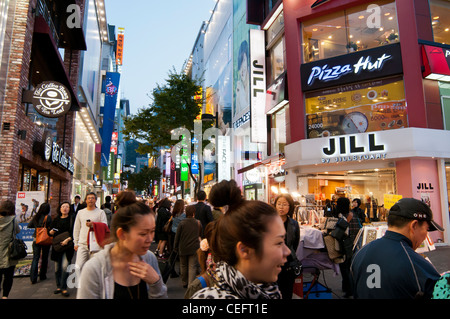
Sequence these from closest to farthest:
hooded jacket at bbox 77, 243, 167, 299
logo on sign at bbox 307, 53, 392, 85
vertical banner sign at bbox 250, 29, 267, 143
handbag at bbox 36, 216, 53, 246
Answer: hooded jacket at bbox 77, 243, 167, 299, handbag at bbox 36, 216, 53, 246, logo on sign at bbox 307, 53, 392, 85, vertical banner sign at bbox 250, 29, 267, 143

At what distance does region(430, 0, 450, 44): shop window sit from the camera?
46.8 feet

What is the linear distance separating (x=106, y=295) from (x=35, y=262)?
22.4 feet

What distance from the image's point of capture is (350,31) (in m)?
15.5

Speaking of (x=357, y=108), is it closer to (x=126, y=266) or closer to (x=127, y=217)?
(x=127, y=217)

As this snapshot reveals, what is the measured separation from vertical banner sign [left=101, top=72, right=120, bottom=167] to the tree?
9353mm

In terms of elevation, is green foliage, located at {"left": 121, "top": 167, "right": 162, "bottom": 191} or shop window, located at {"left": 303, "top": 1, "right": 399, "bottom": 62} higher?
shop window, located at {"left": 303, "top": 1, "right": 399, "bottom": 62}

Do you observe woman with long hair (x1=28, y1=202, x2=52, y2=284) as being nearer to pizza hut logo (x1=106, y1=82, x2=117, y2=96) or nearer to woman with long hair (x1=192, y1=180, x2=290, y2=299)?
woman with long hair (x1=192, y1=180, x2=290, y2=299)

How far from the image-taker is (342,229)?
566 centimetres

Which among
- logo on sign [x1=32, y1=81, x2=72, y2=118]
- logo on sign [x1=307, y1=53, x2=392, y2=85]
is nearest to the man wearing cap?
logo on sign [x1=32, y1=81, x2=72, y2=118]

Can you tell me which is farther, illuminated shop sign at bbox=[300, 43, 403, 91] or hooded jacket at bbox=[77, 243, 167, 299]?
illuminated shop sign at bbox=[300, 43, 403, 91]

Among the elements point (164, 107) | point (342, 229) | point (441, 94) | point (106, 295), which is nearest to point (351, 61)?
point (441, 94)

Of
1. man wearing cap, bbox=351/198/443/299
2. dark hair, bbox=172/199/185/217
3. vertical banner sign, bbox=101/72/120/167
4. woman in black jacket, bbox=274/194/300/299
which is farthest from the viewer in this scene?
vertical banner sign, bbox=101/72/120/167

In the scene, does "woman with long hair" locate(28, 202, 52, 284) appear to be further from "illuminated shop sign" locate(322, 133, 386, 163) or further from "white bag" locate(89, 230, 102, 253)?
"illuminated shop sign" locate(322, 133, 386, 163)

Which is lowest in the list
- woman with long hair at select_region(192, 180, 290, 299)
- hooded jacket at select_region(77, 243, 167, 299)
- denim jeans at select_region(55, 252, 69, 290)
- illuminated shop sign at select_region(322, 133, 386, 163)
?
denim jeans at select_region(55, 252, 69, 290)
